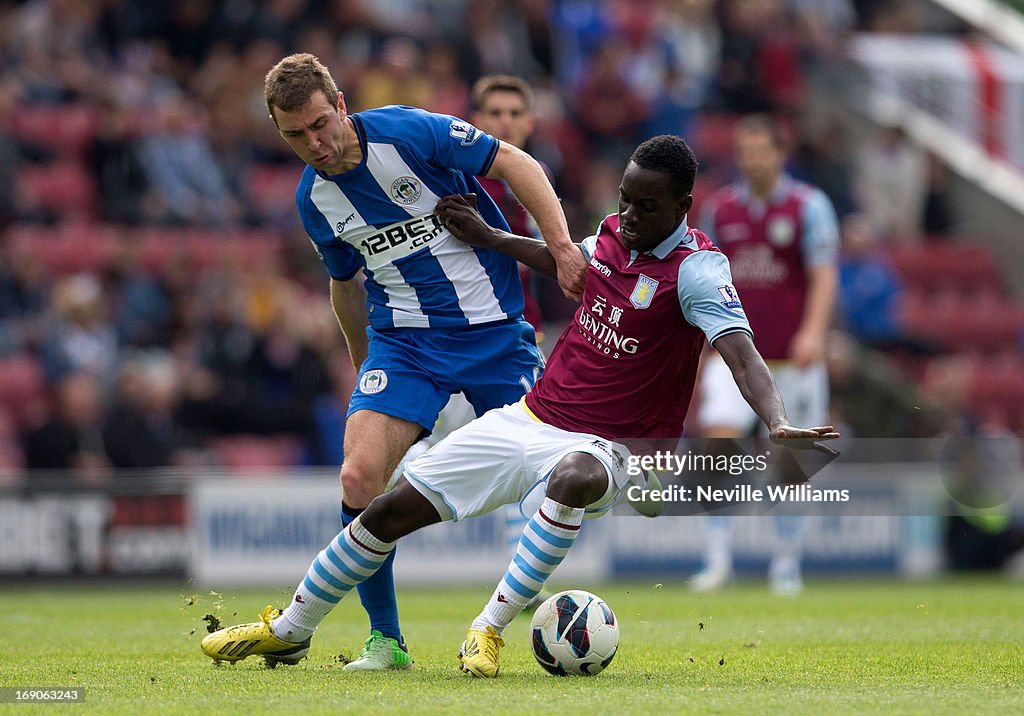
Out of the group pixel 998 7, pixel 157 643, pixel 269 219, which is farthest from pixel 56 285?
pixel 998 7

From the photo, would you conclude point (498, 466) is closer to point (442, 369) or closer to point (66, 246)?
point (442, 369)

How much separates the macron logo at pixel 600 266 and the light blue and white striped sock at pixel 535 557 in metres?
0.96

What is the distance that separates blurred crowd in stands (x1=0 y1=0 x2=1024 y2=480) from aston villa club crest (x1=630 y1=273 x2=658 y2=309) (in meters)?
3.89

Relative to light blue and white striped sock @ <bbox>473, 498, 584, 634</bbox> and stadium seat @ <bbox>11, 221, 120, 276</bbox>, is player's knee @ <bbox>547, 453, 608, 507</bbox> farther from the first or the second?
stadium seat @ <bbox>11, 221, 120, 276</bbox>

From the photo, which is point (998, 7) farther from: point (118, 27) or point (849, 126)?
point (118, 27)

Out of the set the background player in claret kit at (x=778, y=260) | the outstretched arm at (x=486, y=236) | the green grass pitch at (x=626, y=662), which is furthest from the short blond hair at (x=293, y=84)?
the background player in claret kit at (x=778, y=260)

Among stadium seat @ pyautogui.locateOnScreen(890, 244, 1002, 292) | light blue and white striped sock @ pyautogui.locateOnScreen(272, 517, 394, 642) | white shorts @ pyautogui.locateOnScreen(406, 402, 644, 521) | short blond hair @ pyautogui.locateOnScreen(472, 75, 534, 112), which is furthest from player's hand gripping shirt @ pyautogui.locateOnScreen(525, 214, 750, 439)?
stadium seat @ pyautogui.locateOnScreen(890, 244, 1002, 292)

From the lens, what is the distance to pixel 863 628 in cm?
806

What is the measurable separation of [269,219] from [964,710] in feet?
37.8

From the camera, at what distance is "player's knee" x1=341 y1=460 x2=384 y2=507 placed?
20.4 ft

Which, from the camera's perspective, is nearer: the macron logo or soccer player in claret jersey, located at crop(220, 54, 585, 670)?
the macron logo

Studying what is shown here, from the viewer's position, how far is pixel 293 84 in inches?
239

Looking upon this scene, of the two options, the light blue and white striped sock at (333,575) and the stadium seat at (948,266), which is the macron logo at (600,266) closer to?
the light blue and white striped sock at (333,575)

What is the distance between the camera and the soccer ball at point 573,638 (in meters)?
5.75
